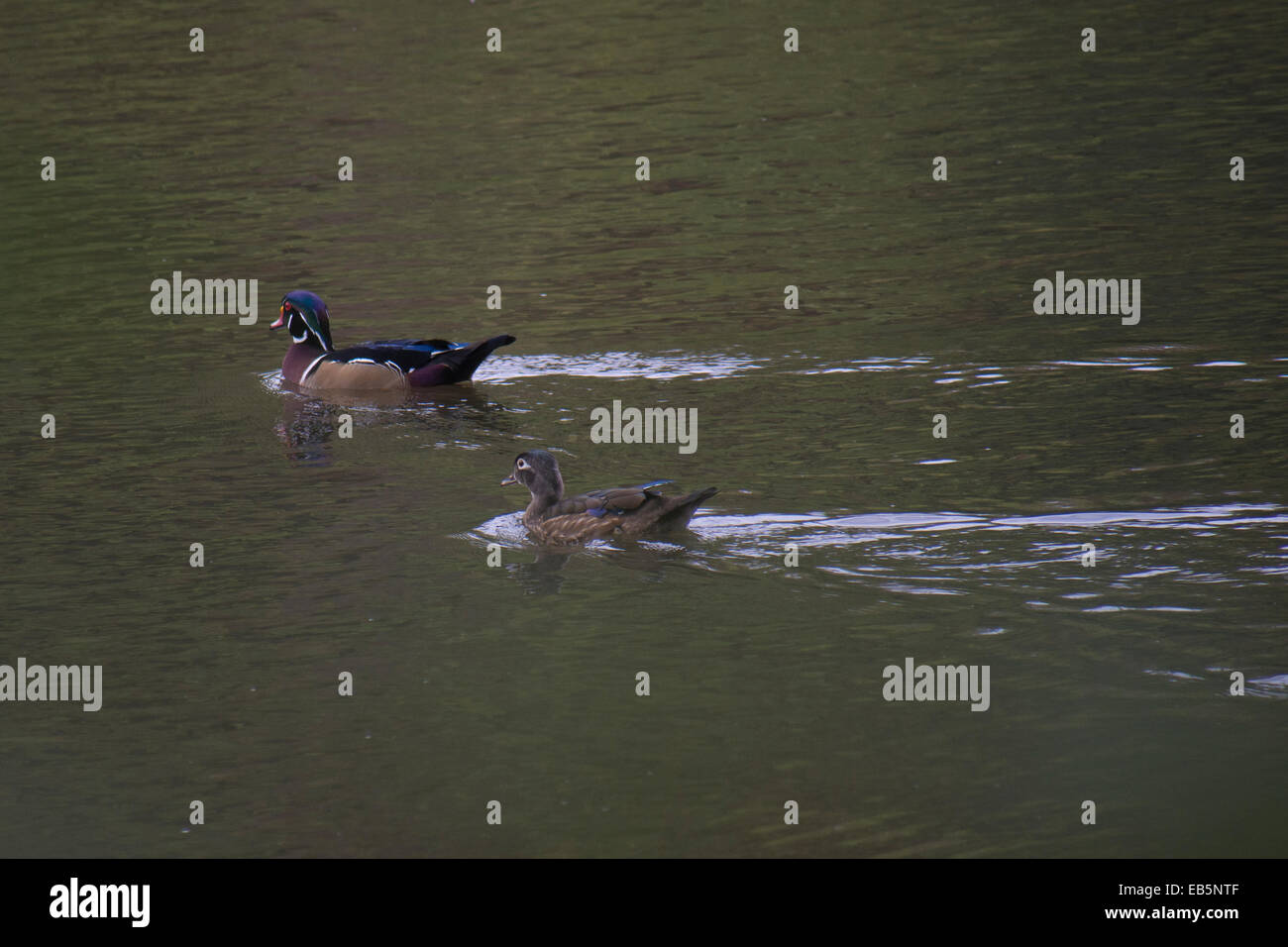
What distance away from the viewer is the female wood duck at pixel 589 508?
1089 centimetres

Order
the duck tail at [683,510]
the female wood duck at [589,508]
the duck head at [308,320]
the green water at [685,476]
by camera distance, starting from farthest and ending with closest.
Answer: the duck head at [308,320], the female wood duck at [589,508], the duck tail at [683,510], the green water at [685,476]

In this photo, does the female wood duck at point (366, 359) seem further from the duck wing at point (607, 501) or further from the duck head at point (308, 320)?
the duck wing at point (607, 501)

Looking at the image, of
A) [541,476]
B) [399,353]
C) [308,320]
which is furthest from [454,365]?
[541,476]

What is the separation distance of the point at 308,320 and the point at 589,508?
589cm

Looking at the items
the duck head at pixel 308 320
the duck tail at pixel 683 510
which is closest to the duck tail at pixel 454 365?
the duck head at pixel 308 320

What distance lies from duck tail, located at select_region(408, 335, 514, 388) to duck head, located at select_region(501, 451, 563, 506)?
3848mm

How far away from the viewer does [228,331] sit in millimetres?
18500

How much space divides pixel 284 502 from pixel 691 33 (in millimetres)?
21591

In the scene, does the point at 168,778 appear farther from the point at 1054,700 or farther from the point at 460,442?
the point at 460,442

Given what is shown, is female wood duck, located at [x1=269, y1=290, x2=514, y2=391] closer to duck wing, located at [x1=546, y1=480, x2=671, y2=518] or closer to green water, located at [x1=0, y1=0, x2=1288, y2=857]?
green water, located at [x1=0, y1=0, x2=1288, y2=857]

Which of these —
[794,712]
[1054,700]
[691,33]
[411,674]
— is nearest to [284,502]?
[411,674]

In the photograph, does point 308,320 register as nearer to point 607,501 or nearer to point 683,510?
point 607,501

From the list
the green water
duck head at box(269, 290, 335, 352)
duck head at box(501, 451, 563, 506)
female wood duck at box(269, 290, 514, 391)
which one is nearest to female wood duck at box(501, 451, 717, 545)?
duck head at box(501, 451, 563, 506)

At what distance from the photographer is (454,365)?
51.1 feet
